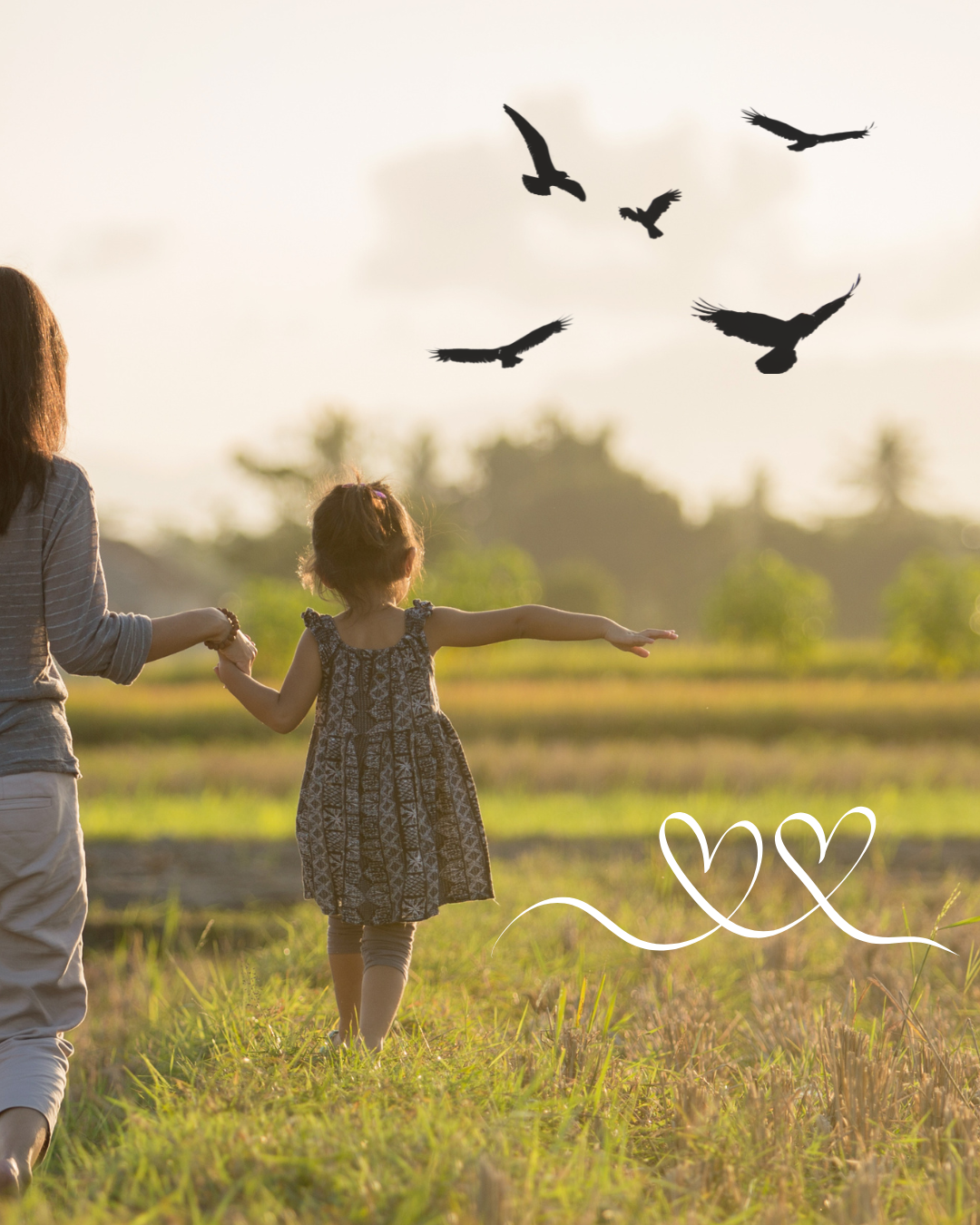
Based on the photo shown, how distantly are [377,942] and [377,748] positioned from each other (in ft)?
1.47

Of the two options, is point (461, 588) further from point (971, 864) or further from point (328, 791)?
point (328, 791)

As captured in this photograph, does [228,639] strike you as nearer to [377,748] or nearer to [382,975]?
[377,748]

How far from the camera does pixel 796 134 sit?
3119 millimetres

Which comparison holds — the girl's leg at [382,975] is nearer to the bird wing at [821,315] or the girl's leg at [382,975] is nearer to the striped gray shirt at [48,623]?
the striped gray shirt at [48,623]

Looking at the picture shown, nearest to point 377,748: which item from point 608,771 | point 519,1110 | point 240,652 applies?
point 240,652

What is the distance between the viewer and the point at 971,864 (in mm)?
7645

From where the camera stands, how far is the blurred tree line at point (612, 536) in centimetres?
4106

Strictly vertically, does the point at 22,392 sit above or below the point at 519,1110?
above

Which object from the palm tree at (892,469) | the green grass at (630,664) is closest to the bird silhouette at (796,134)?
the green grass at (630,664)

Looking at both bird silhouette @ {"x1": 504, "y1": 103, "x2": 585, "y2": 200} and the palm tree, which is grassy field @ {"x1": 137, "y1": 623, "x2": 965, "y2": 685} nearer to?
bird silhouette @ {"x1": 504, "y1": 103, "x2": 585, "y2": 200}

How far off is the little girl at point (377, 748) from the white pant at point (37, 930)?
0.50m

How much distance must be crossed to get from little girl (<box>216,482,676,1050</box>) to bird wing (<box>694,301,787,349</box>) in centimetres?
80

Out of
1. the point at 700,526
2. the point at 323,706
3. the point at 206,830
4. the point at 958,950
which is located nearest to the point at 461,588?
the point at 206,830

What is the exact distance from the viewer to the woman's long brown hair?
8.11 ft
